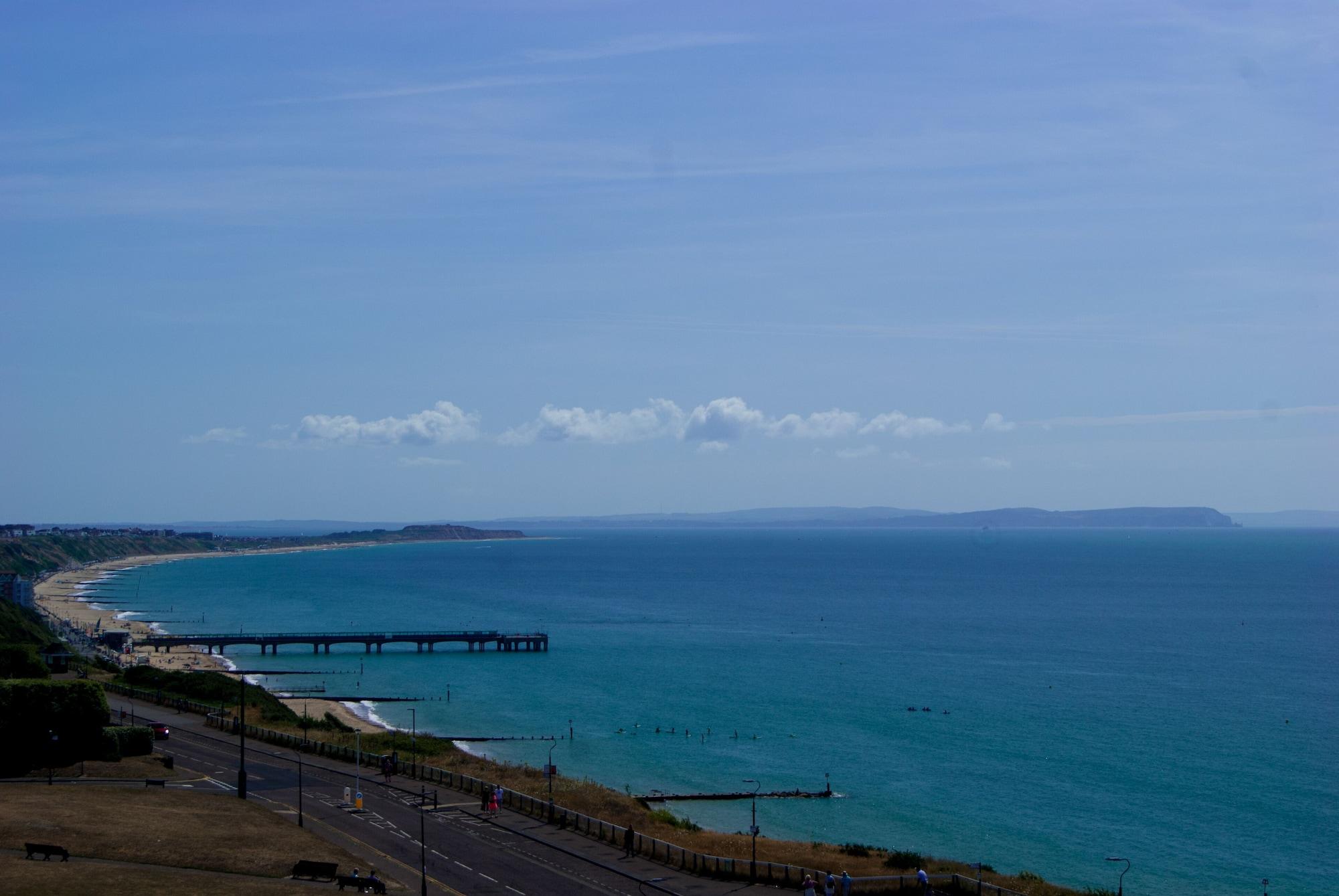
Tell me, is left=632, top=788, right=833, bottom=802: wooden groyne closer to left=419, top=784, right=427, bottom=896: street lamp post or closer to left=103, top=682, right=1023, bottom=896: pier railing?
left=103, top=682, right=1023, bottom=896: pier railing

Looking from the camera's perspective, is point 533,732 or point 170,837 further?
point 533,732

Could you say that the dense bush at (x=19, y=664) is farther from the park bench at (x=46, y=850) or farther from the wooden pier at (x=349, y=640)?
the wooden pier at (x=349, y=640)

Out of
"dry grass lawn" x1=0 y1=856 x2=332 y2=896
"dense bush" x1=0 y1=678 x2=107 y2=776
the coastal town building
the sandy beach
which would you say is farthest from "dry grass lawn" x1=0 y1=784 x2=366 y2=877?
the coastal town building

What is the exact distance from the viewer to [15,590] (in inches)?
5738

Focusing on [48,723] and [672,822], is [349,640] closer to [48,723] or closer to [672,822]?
[48,723]

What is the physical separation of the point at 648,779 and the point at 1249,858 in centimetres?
3182

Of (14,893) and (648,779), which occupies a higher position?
(14,893)

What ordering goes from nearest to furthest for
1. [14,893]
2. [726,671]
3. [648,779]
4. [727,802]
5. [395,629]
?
[14,893] < [727,802] < [648,779] < [726,671] < [395,629]

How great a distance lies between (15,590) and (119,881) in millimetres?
128323

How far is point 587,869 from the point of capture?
1556 inches

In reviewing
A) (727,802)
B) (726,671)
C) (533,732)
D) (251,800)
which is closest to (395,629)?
(726,671)

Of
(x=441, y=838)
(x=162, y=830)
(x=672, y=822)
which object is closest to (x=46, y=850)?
(x=162, y=830)

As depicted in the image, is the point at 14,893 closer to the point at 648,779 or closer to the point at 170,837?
the point at 170,837

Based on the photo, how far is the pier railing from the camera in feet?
124
